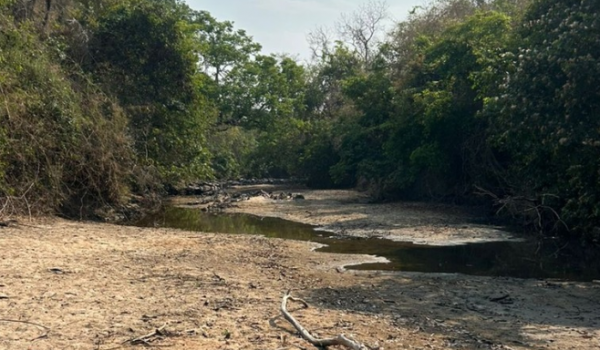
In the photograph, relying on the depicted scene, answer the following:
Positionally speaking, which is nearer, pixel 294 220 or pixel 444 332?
pixel 444 332

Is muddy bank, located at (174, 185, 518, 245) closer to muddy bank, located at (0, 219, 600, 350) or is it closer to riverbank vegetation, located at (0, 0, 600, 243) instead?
riverbank vegetation, located at (0, 0, 600, 243)

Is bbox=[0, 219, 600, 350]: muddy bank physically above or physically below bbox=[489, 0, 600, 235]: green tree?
below

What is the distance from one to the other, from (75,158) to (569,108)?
12761 mm

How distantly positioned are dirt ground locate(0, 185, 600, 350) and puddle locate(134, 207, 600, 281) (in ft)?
3.42

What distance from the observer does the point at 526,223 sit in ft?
61.8

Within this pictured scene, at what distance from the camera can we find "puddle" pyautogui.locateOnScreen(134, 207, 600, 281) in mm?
12819

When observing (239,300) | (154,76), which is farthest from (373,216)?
(239,300)

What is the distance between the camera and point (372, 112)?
1250 inches

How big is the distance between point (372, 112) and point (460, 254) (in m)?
17.6

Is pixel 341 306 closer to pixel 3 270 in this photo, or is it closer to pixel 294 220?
pixel 3 270

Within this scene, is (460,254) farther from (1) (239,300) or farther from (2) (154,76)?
(2) (154,76)

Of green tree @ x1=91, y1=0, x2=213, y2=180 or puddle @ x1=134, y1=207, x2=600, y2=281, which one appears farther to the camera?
green tree @ x1=91, y1=0, x2=213, y2=180

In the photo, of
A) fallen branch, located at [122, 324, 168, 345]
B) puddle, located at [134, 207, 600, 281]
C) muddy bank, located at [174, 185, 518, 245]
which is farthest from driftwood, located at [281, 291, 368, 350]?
muddy bank, located at [174, 185, 518, 245]

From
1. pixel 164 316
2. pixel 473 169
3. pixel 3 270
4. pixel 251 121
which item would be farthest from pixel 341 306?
pixel 251 121
